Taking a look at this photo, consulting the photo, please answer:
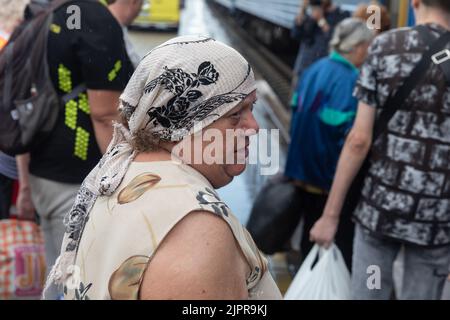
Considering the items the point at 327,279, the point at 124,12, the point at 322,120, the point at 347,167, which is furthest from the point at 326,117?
the point at 124,12

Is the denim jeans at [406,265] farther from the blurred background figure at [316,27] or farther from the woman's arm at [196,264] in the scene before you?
the blurred background figure at [316,27]

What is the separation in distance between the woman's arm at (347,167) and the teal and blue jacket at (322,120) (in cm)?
48

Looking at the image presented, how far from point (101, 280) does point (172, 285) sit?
18cm

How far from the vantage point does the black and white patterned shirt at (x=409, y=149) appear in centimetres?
221

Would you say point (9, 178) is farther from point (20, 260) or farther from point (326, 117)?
point (326, 117)

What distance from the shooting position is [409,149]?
2.28 m

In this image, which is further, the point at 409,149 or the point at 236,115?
the point at 409,149

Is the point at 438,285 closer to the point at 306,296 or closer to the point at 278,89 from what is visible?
the point at 306,296

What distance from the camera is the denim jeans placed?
241 cm

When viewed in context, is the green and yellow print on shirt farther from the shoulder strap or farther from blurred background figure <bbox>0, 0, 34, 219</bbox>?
the shoulder strap

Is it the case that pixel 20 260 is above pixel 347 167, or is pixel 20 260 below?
below

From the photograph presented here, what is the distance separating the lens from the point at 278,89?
32.5 ft

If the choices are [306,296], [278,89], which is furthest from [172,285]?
[278,89]

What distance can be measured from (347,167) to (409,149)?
31cm
